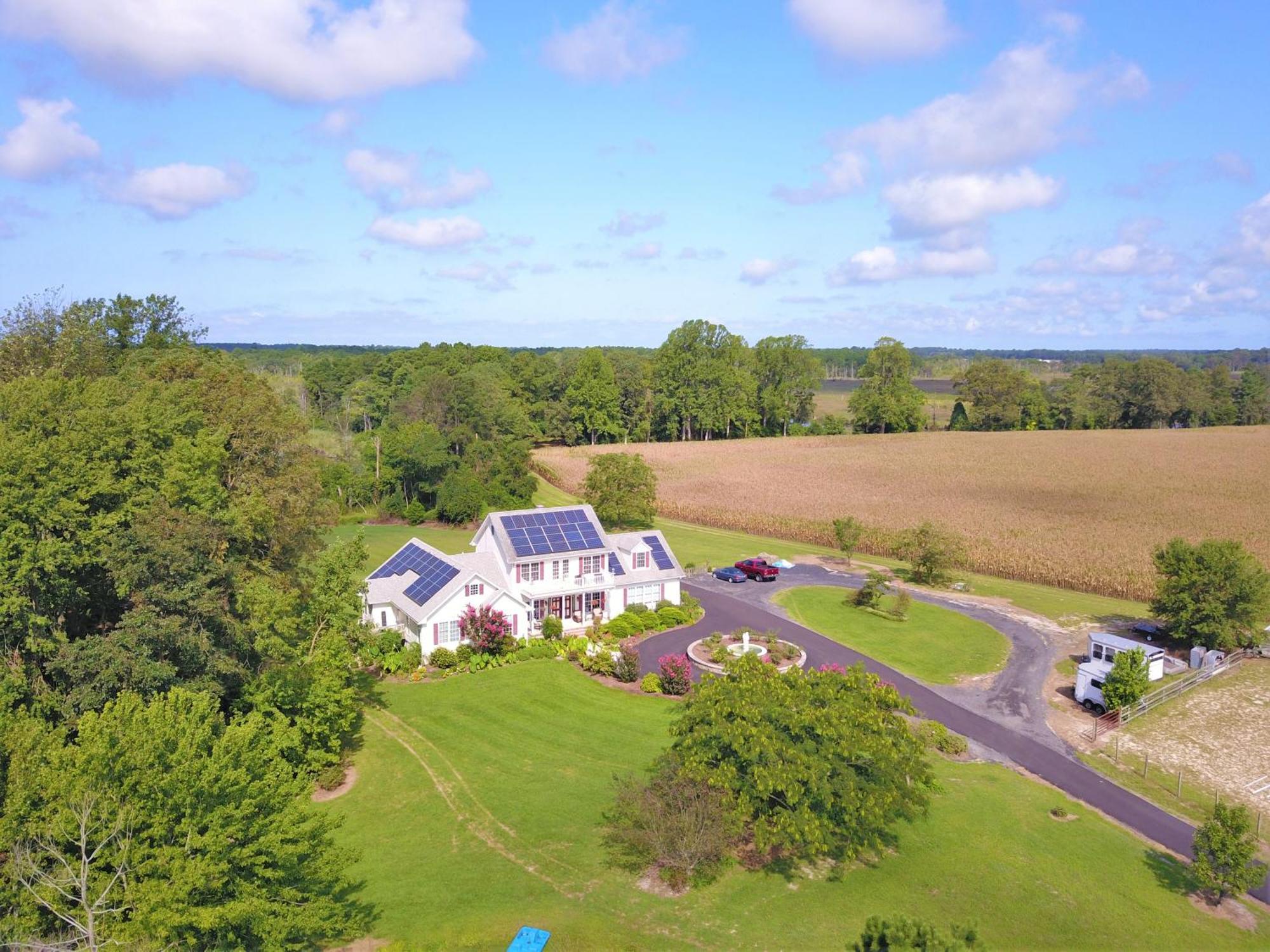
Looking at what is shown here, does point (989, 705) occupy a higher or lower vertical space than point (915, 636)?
lower

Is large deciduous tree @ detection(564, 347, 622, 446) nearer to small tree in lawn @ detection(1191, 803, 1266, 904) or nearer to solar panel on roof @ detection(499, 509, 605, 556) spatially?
solar panel on roof @ detection(499, 509, 605, 556)

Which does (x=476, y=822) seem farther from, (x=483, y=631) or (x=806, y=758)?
(x=483, y=631)

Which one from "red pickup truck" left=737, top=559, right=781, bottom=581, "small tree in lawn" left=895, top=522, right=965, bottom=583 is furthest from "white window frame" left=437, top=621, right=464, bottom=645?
"small tree in lawn" left=895, top=522, right=965, bottom=583

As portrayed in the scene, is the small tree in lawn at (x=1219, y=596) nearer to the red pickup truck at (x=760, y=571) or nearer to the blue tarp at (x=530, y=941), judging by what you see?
the red pickup truck at (x=760, y=571)

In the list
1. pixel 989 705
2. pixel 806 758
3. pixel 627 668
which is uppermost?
pixel 806 758

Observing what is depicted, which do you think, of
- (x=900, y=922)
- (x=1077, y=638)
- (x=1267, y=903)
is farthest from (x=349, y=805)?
(x=1077, y=638)

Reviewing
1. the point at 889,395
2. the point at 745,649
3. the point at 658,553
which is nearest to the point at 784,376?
the point at 889,395

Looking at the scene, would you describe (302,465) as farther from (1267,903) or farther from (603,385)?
(603,385)

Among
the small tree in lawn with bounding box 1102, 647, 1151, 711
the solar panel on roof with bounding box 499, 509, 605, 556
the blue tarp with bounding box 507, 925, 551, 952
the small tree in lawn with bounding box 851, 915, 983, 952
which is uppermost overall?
the solar panel on roof with bounding box 499, 509, 605, 556
